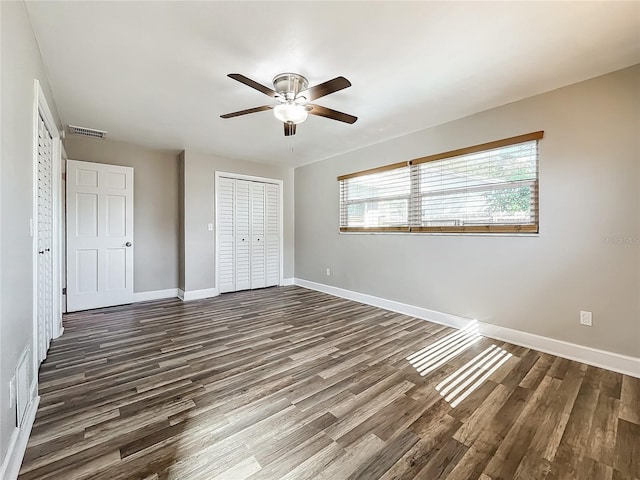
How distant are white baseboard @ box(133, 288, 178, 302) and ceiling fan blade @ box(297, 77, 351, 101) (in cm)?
407

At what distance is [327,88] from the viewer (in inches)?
81.8

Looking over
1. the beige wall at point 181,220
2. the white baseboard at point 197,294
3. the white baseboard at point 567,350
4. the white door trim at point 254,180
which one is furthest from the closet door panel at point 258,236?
the white baseboard at point 567,350

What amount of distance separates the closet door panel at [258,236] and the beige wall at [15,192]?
3.63m

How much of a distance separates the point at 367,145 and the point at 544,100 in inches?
85.5

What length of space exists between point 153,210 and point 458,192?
180 inches

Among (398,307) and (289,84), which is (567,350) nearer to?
(398,307)

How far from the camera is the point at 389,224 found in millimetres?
4152

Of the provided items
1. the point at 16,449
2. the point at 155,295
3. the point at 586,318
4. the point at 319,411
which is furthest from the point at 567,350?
the point at 155,295

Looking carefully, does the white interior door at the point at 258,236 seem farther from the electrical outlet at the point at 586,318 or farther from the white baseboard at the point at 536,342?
the electrical outlet at the point at 586,318

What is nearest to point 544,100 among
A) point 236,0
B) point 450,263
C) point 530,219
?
point 530,219

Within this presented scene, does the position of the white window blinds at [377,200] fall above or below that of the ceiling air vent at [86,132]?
below

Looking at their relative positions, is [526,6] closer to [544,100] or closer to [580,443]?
[544,100]

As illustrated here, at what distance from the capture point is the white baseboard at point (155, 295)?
458 cm

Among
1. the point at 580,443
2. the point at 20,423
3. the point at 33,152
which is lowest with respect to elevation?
the point at 580,443
